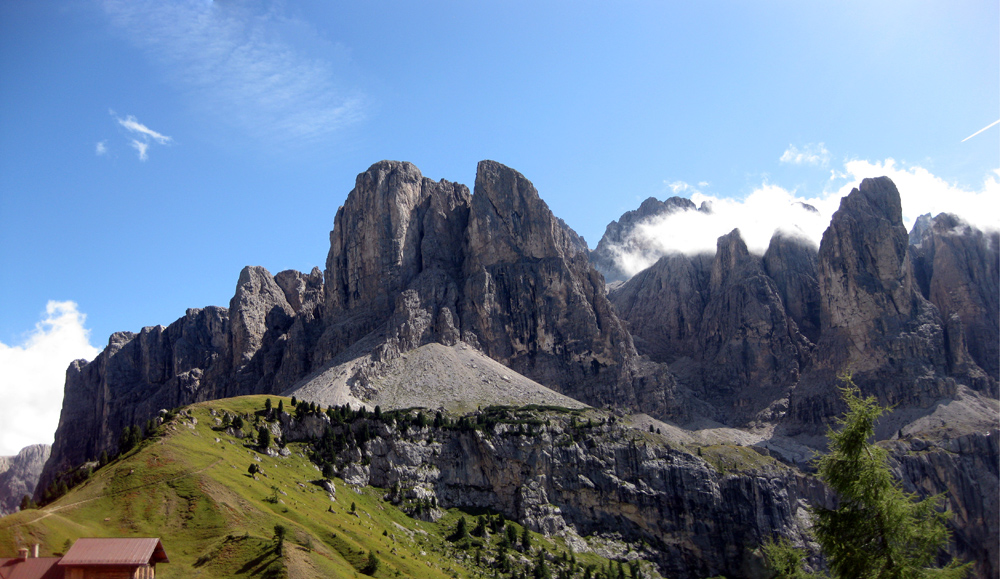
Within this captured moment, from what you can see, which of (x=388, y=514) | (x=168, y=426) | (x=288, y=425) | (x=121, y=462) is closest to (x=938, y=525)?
(x=121, y=462)

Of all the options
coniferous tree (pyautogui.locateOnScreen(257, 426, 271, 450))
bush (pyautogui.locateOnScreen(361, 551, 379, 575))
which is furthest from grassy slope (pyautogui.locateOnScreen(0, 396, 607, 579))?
coniferous tree (pyautogui.locateOnScreen(257, 426, 271, 450))

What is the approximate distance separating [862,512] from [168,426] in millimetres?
143279

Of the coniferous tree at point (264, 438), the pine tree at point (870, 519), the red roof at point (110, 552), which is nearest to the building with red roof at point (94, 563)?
the red roof at point (110, 552)

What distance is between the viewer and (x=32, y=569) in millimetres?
63156

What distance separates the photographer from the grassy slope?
311 ft

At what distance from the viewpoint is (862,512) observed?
3036cm

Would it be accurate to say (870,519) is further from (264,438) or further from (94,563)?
(264,438)

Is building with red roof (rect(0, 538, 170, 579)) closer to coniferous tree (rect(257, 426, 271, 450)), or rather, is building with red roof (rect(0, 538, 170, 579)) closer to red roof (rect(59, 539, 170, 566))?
red roof (rect(59, 539, 170, 566))

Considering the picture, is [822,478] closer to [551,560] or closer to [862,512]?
[862,512]

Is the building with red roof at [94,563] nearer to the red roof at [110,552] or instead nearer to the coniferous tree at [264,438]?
the red roof at [110,552]

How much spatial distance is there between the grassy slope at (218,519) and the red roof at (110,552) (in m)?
18.8

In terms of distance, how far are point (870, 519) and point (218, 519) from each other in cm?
9666

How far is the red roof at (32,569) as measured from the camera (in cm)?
6250

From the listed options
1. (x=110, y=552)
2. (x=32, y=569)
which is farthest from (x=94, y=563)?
(x=32, y=569)
